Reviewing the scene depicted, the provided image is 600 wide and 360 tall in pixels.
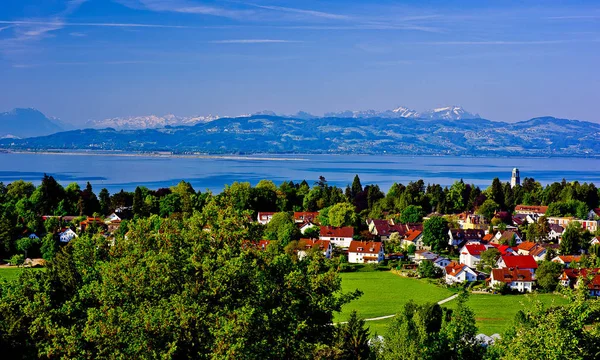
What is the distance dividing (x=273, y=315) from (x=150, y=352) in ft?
5.34

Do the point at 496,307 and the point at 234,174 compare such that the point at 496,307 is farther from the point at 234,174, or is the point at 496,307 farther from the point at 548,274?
the point at 234,174

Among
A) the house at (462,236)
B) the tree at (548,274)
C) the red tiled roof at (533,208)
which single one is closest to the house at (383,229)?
the house at (462,236)

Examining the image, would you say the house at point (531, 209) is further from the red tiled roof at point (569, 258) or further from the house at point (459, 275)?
the house at point (459, 275)

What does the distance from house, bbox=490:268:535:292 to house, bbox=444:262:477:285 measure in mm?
A: 966

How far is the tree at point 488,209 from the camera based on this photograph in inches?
1789

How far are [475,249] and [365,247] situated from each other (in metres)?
5.22

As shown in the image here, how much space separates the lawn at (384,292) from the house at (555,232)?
513 inches

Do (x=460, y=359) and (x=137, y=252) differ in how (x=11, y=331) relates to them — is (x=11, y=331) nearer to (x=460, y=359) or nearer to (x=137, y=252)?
(x=137, y=252)

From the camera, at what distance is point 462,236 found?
3812cm

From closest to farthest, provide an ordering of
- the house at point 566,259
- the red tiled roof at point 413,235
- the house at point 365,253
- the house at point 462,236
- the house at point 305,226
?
the house at point 566,259 < the house at point 365,253 < the red tiled roof at point 413,235 < the house at point 462,236 < the house at point 305,226

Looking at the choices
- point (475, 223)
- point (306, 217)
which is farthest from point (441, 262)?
point (306, 217)

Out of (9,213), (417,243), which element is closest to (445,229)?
(417,243)

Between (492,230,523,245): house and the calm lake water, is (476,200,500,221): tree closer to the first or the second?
(492,230,523,245): house

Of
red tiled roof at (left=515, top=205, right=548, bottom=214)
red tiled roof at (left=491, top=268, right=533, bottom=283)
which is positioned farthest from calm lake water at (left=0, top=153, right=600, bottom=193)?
red tiled roof at (left=491, top=268, right=533, bottom=283)
